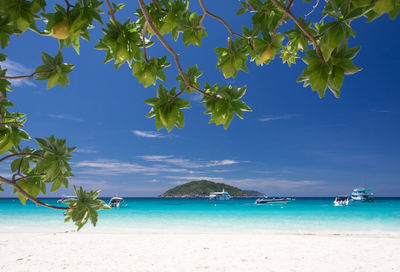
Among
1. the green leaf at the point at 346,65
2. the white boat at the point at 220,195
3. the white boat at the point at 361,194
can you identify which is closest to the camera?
the green leaf at the point at 346,65

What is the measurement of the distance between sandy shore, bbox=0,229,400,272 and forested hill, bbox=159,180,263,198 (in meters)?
76.8

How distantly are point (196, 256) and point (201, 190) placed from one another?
8691 cm

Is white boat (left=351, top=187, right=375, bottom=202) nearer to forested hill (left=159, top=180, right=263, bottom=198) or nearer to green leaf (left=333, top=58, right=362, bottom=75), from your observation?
forested hill (left=159, top=180, right=263, bottom=198)

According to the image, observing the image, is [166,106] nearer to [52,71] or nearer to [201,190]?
[52,71]

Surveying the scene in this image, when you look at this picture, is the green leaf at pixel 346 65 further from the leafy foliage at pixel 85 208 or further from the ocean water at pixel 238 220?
the ocean water at pixel 238 220

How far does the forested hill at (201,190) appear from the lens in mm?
89375

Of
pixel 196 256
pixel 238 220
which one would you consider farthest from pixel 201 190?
pixel 196 256

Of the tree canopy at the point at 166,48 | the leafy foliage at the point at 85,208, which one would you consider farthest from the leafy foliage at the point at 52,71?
the leafy foliage at the point at 85,208

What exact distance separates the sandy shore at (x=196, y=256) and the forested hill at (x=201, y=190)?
76.8 meters

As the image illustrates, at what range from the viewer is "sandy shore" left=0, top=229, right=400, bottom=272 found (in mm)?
6355

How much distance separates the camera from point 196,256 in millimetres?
7418

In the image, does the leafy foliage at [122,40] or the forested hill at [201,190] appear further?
the forested hill at [201,190]

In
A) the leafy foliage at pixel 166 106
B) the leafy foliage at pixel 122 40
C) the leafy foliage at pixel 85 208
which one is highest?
the leafy foliage at pixel 122 40

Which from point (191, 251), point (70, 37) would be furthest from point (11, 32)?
point (191, 251)
